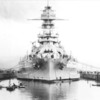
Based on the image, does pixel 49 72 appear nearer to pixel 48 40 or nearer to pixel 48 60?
pixel 48 60

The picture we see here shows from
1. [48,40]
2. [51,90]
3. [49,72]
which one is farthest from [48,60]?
[51,90]

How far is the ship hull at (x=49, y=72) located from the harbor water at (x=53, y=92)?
707 mm

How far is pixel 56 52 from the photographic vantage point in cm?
3494

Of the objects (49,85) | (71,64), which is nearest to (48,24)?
(71,64)

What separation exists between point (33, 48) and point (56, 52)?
193 cm

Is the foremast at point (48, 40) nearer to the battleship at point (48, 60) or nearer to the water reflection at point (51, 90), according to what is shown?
the battleship at point (48, 60)

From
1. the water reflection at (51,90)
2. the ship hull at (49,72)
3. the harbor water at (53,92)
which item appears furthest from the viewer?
the ship hull at (49,72)

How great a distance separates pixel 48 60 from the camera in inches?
1296

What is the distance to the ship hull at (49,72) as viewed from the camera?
32.8 m

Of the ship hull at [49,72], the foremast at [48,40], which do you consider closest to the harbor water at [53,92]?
the ship hull at [49,72]

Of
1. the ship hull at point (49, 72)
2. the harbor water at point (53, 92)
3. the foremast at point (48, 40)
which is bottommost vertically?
the harbor water at point (53, 92)

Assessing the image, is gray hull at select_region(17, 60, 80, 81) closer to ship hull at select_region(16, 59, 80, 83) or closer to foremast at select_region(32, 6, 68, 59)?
ship hull at select_region(16, 59, 80, 83)

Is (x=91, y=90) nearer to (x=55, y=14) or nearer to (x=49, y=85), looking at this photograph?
(x=49, y=85)

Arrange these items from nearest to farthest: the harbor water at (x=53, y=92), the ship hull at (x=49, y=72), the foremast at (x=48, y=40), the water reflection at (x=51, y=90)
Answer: the harbor water at (x=53, y=92) → the water reflection at (x=51, y=90) → the ship hull at (x=49, y=72) → the foremast at (x=48, y=40)
